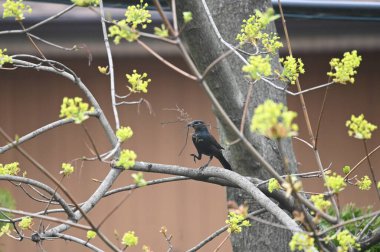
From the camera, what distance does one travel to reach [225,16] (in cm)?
422

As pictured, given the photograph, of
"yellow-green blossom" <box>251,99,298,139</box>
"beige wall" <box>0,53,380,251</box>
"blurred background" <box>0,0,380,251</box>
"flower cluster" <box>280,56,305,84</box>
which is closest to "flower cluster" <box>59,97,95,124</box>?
"yellow-green blossom" <box>251,99,298,139</box>

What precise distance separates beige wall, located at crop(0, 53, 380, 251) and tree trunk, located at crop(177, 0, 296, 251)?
262 cm

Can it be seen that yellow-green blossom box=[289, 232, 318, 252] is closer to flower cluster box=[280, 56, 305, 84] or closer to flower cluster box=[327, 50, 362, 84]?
flower cluster box=[327, 50, 362, 84]

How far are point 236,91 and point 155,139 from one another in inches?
135

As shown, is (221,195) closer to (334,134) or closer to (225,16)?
(334,134)

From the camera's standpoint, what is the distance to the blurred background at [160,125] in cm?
676

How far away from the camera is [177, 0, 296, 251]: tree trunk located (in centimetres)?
338

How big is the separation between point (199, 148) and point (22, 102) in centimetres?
287

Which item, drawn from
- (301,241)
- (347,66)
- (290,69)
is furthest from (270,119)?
(290,69)

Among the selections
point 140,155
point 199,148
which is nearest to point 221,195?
point 140,155

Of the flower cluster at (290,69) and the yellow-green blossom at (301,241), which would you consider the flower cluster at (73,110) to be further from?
the flower cluster at (290,69)

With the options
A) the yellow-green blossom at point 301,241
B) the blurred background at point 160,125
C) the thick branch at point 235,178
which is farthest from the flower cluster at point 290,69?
the blurred background at point 160,125

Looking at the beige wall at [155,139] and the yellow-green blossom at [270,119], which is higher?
the beige wall at [155,139]

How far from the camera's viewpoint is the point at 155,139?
6.95 m
